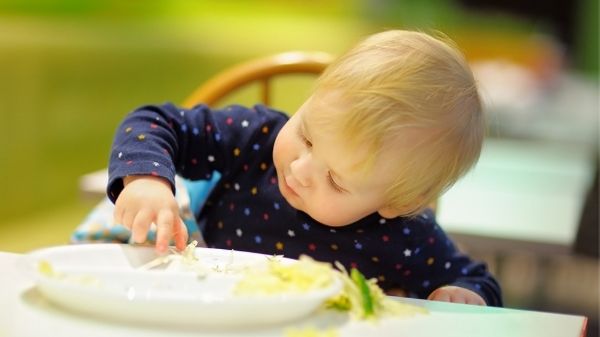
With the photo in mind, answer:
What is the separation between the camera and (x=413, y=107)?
0.80m

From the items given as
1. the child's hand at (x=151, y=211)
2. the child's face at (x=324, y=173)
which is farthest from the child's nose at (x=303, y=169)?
the child's hand at (x=151, y=211)

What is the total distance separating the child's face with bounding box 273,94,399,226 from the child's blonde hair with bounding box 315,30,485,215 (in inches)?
0.5

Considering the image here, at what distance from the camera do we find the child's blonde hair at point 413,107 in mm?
791

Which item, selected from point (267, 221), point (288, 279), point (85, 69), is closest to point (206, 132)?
point (267, 221)

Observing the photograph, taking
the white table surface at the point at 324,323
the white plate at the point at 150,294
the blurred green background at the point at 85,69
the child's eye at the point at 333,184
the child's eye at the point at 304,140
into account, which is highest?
the child's eye at the point at 304,140

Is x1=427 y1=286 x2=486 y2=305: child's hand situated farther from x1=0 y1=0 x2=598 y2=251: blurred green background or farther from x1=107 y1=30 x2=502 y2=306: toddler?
x1=0 y1=0 x2=598 y2=251: blurred green background

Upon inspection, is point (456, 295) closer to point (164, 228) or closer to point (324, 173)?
point (324, 173)

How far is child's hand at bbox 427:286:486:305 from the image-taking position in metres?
0.92

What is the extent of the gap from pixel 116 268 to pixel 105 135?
214 centimetres

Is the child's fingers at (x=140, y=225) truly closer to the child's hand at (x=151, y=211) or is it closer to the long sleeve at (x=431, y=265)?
the child's hand at (x=151, y=211)

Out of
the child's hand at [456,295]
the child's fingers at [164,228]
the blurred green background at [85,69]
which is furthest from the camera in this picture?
the blurred green background at [85,69]

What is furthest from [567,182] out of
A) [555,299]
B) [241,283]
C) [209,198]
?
[241,283]

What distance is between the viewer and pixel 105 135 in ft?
9.18

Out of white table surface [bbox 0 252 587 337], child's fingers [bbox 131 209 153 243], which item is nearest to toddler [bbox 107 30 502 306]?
child's fingers [bbox 131 209 153 243]
